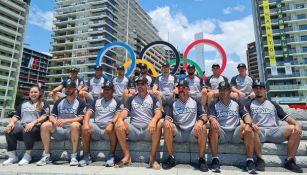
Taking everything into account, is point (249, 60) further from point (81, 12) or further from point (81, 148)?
point (81, 148)

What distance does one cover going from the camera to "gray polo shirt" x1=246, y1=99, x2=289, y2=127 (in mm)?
4512

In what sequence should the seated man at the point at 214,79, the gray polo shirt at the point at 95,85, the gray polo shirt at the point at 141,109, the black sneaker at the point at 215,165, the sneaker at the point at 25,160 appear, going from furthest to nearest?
the gray polo shirt at the point at 95,85, the seated man at the point at 214,79, the gray polo shirt at the point at 141,109, the sneaker at the point at 25,160, the black sneaker at the point at 215,165

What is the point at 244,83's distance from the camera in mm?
6520

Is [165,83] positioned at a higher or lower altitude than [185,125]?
higher

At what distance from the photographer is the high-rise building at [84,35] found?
64438 mm

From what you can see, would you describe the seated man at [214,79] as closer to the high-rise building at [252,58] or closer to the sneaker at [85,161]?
the sneaker at [85,161]

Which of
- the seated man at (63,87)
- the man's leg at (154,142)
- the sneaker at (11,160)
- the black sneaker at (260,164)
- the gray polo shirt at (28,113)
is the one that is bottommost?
the sneaker at (11,160)

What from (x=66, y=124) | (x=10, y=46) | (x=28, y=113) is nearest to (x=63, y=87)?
(x=28, y=113)

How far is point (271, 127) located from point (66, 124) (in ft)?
13.8

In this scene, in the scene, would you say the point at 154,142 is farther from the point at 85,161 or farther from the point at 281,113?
the point at 281,113

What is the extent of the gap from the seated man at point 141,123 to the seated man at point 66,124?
894 millimetres

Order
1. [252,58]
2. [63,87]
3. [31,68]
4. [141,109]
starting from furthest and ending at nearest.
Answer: [252,58]
[31,68]
[63,87]
[141,109]

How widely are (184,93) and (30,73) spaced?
101304 millimetres

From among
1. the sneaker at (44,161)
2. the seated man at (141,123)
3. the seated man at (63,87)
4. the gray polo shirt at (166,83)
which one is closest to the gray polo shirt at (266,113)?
the seated man at (141,123)
